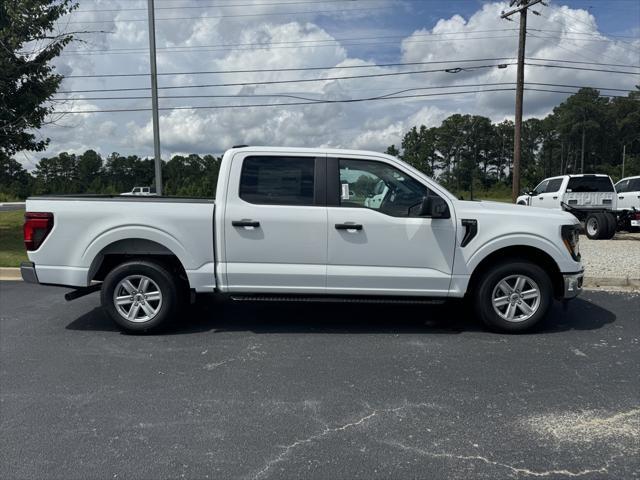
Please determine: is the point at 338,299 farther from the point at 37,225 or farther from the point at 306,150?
the point at 37,225

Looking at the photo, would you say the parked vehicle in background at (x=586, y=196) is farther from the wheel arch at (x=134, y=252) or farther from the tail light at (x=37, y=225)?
the tail light at (x=37, y=225)

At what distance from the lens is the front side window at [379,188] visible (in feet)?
17.4

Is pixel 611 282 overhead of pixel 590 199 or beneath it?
beneath

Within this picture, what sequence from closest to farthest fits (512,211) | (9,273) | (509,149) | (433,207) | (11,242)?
(433,207)
(512,211)
(9,273)
(11,242)
(509,149)

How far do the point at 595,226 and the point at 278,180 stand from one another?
13356mm

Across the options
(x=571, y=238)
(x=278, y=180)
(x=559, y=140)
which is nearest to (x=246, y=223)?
(x=278, y=180)

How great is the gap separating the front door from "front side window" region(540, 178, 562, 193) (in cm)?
1355

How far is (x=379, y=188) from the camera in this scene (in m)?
5.36

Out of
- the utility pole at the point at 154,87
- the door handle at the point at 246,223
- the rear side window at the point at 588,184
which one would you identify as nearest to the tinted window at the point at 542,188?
the rear side window at the point at 588,184

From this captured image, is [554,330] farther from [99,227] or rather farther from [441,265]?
[99,227]

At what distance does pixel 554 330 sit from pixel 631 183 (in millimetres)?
14680

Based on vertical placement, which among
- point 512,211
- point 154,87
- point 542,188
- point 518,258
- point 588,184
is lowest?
point 518,258

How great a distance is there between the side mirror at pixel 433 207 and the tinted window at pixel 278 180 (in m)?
1.13

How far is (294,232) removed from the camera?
17.1 feet
